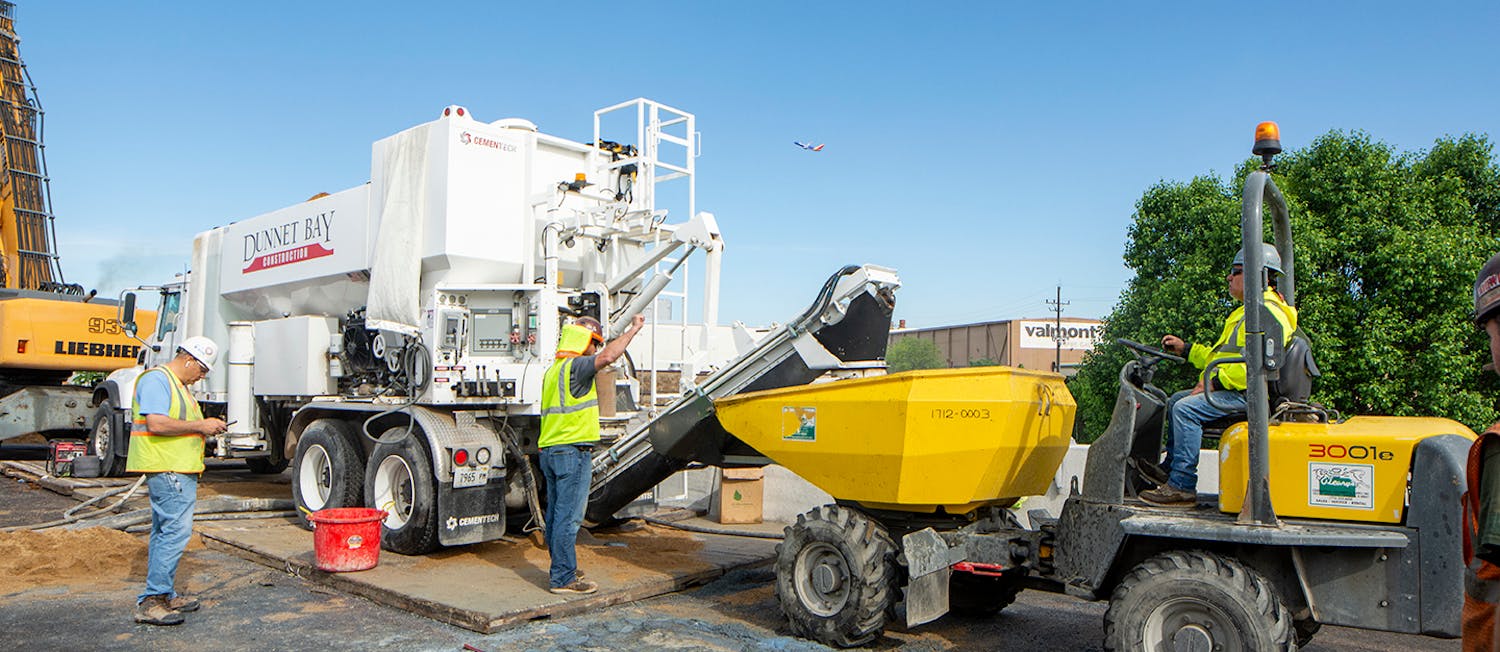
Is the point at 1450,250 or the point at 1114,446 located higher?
the point at 1450,250

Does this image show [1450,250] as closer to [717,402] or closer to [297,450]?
[717,402]

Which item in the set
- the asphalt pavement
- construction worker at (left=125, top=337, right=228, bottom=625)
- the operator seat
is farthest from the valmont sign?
construction worker at (left=125, top=337, right=228, bottom=625)

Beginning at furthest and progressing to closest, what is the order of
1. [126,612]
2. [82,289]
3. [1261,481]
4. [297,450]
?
[82,289] < [297,450] < [126,612] < [1261,481]

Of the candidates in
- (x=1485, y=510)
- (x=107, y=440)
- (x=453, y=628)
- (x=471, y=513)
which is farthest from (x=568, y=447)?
(x=107, y=440)

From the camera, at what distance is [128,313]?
1253 cm

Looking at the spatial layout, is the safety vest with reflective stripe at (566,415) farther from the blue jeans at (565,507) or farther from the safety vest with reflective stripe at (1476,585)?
the safety vest with reflective stripe at (1476,585)

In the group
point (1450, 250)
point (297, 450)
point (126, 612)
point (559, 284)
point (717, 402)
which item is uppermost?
point (1450, 250)

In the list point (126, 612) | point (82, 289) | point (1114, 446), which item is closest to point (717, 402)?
point (1114, 446)

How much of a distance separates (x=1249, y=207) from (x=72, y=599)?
274 inches

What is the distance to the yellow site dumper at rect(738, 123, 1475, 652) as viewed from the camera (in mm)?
4254

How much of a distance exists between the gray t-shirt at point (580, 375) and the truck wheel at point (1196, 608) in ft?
11.1

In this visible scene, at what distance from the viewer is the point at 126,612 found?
6043 millimetres

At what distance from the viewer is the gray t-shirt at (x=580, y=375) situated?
6.51m

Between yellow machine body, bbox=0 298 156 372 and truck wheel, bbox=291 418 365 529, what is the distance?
813 centimetres
